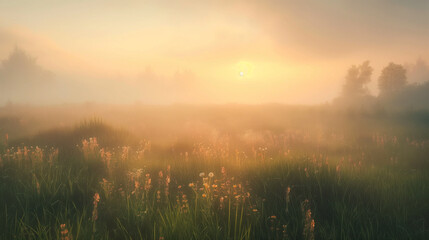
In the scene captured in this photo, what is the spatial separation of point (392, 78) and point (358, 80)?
24.5 ft

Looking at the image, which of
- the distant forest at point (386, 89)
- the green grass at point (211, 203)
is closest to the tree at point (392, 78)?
the distant forest at point (386, 89)

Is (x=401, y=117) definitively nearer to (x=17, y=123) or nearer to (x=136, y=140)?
(x=136, y=140)

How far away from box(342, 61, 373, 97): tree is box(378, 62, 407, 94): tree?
4.55 metres

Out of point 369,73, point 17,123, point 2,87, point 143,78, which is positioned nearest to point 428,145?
point 17,123

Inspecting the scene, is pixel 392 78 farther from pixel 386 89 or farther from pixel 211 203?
pixel 211 203

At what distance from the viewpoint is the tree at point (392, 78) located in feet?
139

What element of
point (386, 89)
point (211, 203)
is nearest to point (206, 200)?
point (211, 203)

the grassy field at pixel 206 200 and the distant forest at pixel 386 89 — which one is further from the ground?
the distant forest at pixel 386 89

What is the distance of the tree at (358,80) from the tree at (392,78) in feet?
14.9

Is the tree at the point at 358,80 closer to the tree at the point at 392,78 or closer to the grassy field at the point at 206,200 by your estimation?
the tree at the point at 392,78

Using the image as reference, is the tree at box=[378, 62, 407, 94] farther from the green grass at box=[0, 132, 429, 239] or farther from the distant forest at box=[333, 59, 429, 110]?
the green grass at box=[0, 132, 429, 239]

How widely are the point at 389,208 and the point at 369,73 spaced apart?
54732 mm

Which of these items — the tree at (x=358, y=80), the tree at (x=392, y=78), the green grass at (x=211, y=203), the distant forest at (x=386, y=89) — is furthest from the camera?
the tree at (x=358, y=80)

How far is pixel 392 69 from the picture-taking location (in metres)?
42.8
